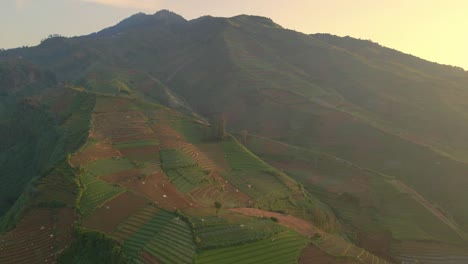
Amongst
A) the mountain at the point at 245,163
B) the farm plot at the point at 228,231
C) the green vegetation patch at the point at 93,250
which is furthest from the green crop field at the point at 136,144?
the green vegetation patch at the point at 93,250

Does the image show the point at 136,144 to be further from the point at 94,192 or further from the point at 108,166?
the point at 94,192

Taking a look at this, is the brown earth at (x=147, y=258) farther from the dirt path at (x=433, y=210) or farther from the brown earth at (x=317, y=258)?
the dirt path at (x=433, y=210)

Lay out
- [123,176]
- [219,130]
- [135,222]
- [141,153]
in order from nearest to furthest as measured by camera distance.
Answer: [135,222] < [123,176] < [141,153] < [219,130]

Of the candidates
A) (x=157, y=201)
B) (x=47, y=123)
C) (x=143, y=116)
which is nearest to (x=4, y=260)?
(x=157, y=201)

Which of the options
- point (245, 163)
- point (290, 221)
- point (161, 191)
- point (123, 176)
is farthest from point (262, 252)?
point (245, 163)

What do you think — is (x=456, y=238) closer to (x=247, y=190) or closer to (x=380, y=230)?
(x=380, y=230)

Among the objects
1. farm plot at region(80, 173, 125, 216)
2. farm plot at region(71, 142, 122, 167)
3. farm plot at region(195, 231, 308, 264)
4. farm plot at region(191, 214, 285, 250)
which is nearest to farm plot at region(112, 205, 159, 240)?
farm plot at region(80, 173, 125, 216)
